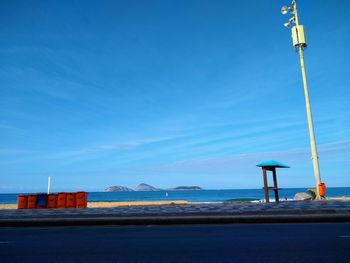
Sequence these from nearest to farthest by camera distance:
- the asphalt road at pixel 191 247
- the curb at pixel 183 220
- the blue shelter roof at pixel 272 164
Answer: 1. the asphalt road at pixel 191 247
2. the curb at pixel 183 220
3. the blue shelter roof at pixel 272 164

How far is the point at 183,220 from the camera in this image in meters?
10.6

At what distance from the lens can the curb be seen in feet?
33.2

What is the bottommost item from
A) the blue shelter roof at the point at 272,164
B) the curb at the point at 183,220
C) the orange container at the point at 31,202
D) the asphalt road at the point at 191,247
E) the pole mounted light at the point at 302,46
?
the asphalt road at the point at 191,247

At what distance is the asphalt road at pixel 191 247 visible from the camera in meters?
5.18

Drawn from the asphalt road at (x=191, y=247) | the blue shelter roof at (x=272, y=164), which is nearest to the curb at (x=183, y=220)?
the asphalt road at (x=191, y=247)

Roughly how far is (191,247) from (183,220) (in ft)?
14.9

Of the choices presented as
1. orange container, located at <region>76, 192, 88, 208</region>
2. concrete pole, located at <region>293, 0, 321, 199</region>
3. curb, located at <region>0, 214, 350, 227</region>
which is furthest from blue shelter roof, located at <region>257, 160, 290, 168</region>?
orange container, located at <region>76, 192, 88, 208</region>

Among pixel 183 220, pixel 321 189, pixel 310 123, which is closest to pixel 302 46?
pixel 310 123

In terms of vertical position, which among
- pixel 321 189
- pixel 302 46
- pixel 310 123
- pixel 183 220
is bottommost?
pixel 183 220

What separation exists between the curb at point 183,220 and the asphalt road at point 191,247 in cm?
195

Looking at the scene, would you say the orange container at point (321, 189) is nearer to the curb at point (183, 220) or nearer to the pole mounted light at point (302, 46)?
the pole mounted light at point (302, 46)

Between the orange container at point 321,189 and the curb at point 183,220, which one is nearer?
the curb at point 183,220

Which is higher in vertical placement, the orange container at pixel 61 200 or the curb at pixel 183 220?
the orange container at pixel 61 200

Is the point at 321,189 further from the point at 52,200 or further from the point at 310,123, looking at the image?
the point at 52,200
